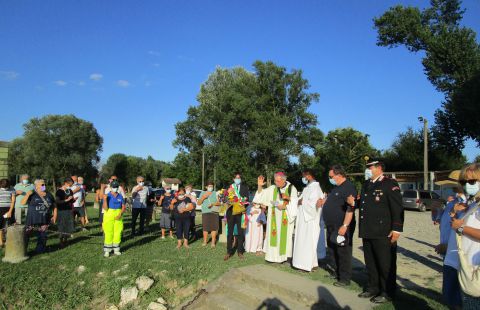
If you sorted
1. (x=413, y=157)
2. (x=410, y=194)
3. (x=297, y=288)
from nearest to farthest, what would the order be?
1. (x=297, y=288)
2. (x=410, y=194)
3. (x=413, y=157)

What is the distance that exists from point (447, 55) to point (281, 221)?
26.2 m

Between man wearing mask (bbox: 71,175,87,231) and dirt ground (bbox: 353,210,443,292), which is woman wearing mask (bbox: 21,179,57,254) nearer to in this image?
man wearing mask (bbox: 71,175,87,231)

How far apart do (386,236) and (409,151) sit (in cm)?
4200

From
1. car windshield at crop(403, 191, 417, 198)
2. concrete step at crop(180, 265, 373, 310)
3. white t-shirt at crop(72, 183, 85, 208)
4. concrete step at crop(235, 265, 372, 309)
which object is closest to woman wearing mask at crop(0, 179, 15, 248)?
white t-shirt at crop(72, 183, 85, 208)

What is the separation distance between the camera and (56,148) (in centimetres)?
4344

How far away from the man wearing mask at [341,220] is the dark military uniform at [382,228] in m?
0.57

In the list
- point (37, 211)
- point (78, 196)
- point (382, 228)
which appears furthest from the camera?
point (78, 196)

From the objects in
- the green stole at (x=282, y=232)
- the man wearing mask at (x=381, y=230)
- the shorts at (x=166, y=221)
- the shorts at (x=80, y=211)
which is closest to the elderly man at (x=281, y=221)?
the green stole at (x=282, y=232)

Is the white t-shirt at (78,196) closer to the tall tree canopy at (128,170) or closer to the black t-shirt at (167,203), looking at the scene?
the black t-shirt at (167,203)

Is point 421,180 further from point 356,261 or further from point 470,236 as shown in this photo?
point 470,236

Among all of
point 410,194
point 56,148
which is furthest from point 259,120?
point 56,148

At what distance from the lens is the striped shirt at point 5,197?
9.91 m

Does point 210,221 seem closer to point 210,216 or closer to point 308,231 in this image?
point 210,216

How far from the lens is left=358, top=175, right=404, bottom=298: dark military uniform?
5320 mm
